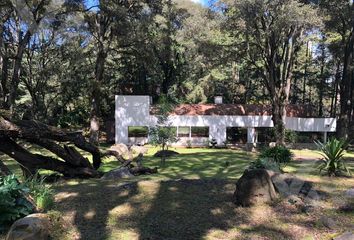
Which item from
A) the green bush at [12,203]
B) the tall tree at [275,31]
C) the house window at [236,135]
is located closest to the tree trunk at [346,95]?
the tall tree at [275,31]

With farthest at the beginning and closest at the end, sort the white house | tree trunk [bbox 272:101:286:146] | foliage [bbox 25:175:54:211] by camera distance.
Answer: the white house → tree trunk [bbox 272:101:286:146] → foliage [bbox 25:175:54:211]

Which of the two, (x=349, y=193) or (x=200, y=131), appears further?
(x=200, y=131)

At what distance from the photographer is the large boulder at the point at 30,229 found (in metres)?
4.54

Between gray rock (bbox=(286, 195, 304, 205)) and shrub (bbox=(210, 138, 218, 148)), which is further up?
gray rock (bbox=(286, 195, 304, 205))

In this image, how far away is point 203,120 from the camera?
34.2m

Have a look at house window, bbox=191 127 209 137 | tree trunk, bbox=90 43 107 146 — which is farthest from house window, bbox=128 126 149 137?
tree trunk, bbox=90 43 107 146

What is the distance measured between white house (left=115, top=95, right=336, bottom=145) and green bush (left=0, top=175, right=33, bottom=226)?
1092 inches

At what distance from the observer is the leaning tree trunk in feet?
28.5

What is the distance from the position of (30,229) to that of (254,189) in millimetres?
3348

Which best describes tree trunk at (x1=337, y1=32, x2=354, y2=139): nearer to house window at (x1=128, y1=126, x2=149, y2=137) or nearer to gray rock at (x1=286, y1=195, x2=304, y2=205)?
house window at (x1=128, y1=126, x2=149, y2=137)

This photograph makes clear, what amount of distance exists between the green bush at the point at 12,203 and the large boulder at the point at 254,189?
10.3ft

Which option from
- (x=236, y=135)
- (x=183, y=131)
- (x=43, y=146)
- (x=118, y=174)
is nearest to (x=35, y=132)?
(x=43, y=146)

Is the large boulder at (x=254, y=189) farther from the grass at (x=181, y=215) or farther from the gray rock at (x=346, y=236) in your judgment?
the gray rock at (x=346, y=236)

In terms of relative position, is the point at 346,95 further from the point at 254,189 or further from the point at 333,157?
the point at 254,189
